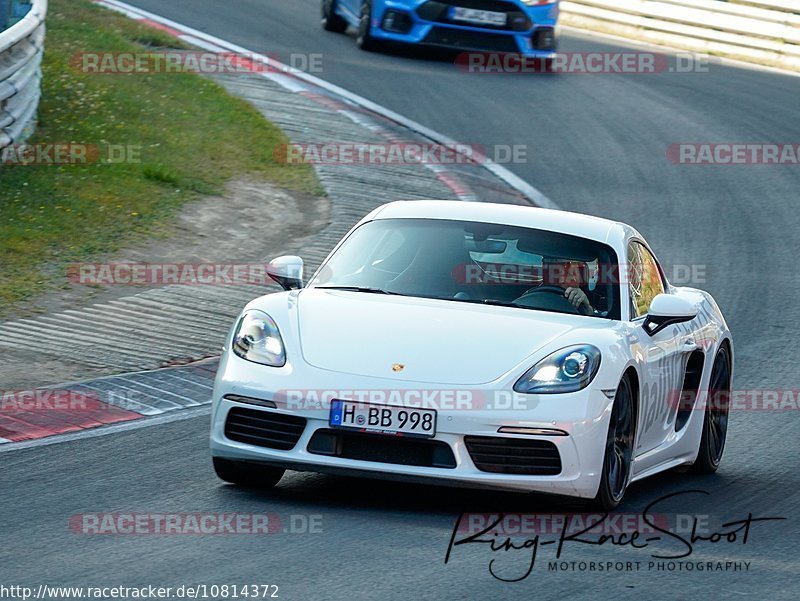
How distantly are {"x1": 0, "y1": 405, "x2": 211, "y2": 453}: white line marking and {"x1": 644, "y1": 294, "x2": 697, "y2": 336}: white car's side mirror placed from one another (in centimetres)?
263

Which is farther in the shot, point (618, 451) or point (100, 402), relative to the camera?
point (100, 402)

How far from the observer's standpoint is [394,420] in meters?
6.22

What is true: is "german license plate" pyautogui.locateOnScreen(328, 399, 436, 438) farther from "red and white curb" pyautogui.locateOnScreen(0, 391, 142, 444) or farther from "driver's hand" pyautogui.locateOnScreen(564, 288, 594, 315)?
"red and white curb" pyautogui.locateOnScreen(0, 391, 142, 444)

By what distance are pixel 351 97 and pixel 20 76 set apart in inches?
231

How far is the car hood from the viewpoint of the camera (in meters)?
6.45

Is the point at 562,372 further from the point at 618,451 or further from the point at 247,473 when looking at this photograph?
the point at 247,473

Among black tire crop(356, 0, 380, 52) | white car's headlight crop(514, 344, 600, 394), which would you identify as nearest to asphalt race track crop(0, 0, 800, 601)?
white car's headlight crop(514, 344, 600, 394)

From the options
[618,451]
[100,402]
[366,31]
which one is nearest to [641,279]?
[618,451]

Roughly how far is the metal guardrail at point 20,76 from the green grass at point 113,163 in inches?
11.4

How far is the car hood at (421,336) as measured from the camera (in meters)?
6.45

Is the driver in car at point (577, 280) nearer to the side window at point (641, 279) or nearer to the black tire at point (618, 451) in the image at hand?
the side window at point (641, 279)

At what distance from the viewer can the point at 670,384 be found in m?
7.61

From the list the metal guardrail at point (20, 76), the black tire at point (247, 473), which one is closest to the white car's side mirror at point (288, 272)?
the black tire at point (247, 473)

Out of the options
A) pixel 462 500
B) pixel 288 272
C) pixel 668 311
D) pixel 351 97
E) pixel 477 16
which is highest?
pixel 668 311
